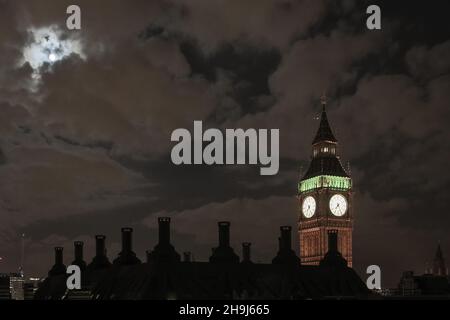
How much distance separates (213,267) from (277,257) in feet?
35.9

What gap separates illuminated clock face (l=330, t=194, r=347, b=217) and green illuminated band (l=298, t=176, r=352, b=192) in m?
1.89

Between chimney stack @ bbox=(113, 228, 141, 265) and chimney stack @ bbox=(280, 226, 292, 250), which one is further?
chimney stack @ bbox=(113, 228, 141, 265)

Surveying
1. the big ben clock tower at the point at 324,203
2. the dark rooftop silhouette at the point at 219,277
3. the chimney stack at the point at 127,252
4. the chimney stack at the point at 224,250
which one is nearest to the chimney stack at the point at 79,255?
the dark rooftop silhouette at the point at 219,277

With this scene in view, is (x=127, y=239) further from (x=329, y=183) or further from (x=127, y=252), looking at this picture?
(x=329, y=183)

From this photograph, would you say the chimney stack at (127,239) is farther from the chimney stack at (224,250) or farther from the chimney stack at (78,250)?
the chimney stack at (78,250)

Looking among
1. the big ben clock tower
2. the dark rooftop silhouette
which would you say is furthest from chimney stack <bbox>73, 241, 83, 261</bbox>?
the big ben clock tower

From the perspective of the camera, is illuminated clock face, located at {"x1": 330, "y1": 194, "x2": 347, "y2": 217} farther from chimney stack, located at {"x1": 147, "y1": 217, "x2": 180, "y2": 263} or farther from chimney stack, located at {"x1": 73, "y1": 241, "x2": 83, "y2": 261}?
chimney stack, located at {"x1": 147, "y1": 217, "x2": 180, "y2": 263}

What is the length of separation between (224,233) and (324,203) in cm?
6269

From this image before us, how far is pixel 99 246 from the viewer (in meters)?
123

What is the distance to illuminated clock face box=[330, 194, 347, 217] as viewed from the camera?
162875mm
